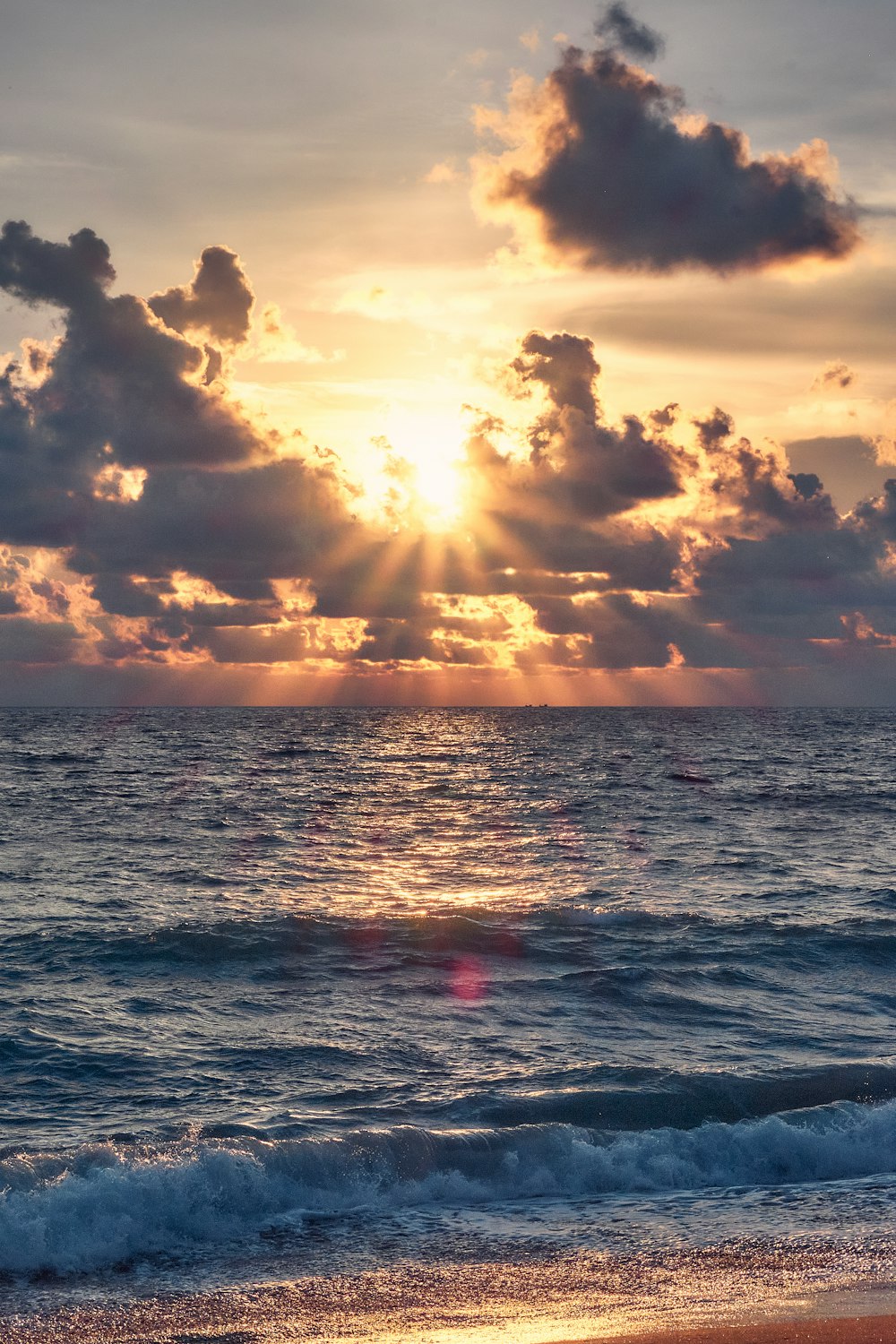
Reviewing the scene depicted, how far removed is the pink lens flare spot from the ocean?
14 cm

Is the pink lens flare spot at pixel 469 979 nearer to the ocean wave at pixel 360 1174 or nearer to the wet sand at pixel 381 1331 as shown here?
the ocean wave at pixel 360 1174

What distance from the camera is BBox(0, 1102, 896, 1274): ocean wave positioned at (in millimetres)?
11320

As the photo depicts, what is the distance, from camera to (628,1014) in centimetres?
1981

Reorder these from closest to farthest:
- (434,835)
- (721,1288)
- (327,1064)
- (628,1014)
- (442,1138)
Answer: (721,1288)
(442,1138)
(327,1064)
(628,1014)
(434,835)

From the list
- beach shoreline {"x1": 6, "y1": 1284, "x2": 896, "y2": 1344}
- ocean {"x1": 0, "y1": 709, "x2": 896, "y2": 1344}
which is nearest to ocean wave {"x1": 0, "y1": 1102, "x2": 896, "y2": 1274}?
ocean {"x1": 0, "y1": 709, "x2": 896, "y2": 1344}

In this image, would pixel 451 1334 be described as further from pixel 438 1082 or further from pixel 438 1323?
pixel 438 1082

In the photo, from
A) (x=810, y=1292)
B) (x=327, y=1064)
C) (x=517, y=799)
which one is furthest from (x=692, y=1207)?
(x=517, y=799)

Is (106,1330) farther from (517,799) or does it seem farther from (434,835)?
(517,799)

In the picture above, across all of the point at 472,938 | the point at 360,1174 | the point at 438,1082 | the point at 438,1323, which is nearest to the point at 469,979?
the point at 472,938

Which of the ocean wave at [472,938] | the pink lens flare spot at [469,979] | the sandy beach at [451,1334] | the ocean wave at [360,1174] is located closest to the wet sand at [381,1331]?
the sandy beach at [451,1334]

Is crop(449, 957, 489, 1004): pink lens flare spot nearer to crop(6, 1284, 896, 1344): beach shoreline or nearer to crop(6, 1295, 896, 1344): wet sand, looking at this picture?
crop(6, 1284, 896, 1344): beach shoreline

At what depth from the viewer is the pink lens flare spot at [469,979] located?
2089 cm

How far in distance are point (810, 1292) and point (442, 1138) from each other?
17.1ft

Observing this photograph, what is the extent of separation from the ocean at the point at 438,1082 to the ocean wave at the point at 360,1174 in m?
0.04
